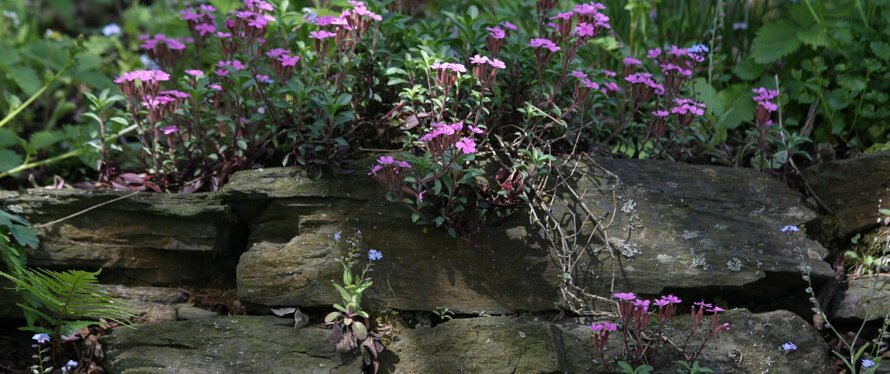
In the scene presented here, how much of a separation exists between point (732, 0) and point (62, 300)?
4.14 metres

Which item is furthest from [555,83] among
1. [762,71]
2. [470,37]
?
[762,71]

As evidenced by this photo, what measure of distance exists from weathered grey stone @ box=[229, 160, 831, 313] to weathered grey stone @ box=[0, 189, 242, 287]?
0.20 metres

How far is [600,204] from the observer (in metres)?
3.48

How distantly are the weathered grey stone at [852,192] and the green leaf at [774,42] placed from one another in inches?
27.7

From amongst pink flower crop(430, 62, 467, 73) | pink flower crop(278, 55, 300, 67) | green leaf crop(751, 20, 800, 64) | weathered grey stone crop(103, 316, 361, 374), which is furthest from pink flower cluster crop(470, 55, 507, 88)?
green leaf crop(751, 20, 800, 64)

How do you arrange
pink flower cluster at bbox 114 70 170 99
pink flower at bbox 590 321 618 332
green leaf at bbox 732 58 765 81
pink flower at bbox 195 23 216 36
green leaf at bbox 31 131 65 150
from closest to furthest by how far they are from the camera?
pink flower at bbox 590 321 618 332
pink flower cluster at bbox 114 70 170 99
pink flower at bbox 195 23 216 36
green leaf at bbox 31 131 65 150
green leaf at bbox 732 58 765 81

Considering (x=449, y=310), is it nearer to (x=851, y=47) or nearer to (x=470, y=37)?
Answer: (x=470, y=37)

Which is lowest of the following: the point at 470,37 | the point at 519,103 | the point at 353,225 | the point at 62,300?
the point at 62,300

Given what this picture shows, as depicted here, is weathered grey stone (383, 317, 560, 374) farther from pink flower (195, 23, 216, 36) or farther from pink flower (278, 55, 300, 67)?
pink flower (195, 23, 216, 36)

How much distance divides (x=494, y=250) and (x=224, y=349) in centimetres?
118

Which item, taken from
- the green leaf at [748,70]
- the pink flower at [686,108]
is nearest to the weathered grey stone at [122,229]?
the pink flower at [686,108]

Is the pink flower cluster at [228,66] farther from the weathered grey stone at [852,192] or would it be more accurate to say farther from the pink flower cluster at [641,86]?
the weathered grey stone at [852,192]

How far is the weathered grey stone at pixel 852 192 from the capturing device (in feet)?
11.7

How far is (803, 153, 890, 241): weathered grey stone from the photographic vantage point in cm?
358
